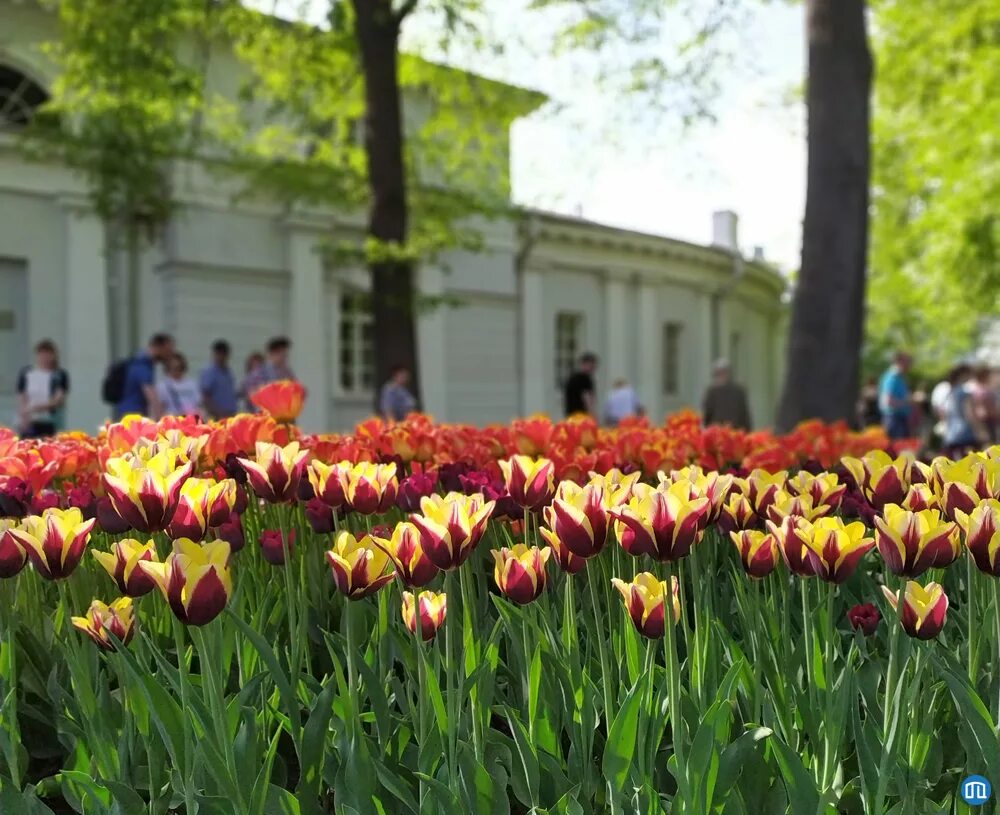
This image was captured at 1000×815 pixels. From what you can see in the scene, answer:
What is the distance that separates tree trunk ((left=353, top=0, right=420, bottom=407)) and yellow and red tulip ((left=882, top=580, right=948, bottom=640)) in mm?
10104

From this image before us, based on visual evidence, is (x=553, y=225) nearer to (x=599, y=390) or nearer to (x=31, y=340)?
(x=599, y=390)

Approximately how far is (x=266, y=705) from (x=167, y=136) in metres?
13.4

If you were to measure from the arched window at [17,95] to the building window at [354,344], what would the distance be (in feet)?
20.8

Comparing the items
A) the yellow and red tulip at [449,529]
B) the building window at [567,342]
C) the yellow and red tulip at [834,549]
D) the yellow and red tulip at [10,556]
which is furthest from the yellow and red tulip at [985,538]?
the building window at [567,342]

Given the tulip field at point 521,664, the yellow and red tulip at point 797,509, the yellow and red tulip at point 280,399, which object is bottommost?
the tulip field at point 521,664

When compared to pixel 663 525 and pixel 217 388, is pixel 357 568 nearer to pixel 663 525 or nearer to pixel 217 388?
pixel 663 525

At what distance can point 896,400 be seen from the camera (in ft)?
46.4

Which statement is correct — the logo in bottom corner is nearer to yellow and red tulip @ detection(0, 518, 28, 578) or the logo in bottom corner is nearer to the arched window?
yellow and red tulip @ detection(0, 518, 28, 578)

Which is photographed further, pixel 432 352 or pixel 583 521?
pixel 432 352

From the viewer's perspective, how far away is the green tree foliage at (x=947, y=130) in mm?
15953

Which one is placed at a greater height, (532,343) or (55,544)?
(532,343)

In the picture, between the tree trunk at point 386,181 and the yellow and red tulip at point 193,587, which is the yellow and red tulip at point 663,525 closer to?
the yellow and red tulip at point 193,587

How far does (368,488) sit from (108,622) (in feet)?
1.61

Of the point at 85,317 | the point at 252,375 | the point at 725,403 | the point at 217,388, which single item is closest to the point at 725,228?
the point at 85,317
